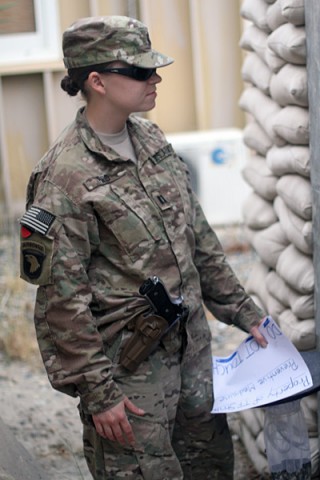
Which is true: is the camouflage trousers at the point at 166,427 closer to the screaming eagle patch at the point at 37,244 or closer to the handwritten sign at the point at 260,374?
the handwritten sign at the point at 260,374

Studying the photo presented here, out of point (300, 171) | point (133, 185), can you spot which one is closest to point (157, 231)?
point (133, 185)

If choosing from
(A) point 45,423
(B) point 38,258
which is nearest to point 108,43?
(B) point 38,258

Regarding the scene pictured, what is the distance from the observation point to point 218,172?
8914 millimetres

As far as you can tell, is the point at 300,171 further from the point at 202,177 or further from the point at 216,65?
the point at 216,65

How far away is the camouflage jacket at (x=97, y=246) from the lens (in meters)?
3.20

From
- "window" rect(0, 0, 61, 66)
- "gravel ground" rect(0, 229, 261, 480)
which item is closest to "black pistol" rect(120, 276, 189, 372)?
"gravel ground" rect(0, 229, 261, 480)

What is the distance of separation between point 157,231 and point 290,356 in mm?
576

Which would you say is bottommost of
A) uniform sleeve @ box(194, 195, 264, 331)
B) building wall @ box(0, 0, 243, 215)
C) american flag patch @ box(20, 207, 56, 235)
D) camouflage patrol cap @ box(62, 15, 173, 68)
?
building wall @ box(0, 0, 243, 215)

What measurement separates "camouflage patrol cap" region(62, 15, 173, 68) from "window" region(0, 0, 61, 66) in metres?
6.22

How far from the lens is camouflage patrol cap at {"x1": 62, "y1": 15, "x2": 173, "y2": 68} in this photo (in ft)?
10.6

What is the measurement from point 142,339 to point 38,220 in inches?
19.0

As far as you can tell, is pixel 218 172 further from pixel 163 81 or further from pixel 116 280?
pixel 116 280

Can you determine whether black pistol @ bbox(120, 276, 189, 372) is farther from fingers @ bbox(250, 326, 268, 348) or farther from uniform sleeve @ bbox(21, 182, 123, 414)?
fingers @ bbox(250, 326, 268, 348)

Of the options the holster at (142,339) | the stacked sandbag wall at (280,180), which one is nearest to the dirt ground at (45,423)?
the stacked sandbag wall at (280,180)
